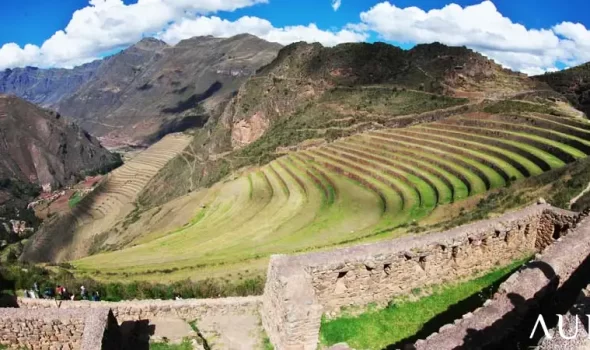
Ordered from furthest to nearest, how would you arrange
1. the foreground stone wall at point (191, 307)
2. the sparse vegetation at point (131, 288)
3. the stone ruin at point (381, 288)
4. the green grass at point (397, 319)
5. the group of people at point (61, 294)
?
1. the sparse vegetation at point (131, 288)
2. the group of people at point (61, 294)
3. the foreground stone wall at point (191, 307)
4. the green grass at point (397, 319)
5. the stone ruin at point (381, 288)

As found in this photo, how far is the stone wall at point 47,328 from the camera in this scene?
10.7 metres

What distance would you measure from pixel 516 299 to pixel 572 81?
244ft

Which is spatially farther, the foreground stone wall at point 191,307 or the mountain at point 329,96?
the mountain at point 329,96

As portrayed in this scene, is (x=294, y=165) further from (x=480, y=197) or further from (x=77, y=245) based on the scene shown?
(x=77, y=245)

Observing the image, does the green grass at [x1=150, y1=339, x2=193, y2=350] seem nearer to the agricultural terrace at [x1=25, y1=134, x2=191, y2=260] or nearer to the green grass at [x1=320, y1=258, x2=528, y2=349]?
the green grass at [x1=320, y1=258, x2=528, y2=349]

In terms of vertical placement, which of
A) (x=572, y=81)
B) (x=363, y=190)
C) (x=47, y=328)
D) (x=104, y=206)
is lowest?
(x=363, y=190)

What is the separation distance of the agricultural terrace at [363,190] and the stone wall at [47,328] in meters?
9.28

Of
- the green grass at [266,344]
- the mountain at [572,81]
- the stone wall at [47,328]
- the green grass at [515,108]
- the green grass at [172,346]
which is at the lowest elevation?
the green grass at [266,344]

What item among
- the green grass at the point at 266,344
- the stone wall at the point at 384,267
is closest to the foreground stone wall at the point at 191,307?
the stone wall at the point at 384,267

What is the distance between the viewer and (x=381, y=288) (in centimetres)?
1119

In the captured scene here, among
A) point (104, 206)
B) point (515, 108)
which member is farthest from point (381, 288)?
point (104, 206)

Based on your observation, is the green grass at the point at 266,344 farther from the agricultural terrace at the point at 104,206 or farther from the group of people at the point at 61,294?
the agricultural terrace at the point at 104,206

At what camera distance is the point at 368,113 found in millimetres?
62719

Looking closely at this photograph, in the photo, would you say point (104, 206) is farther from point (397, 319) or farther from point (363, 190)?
point (397, 319)
